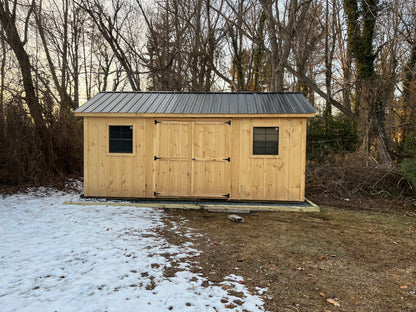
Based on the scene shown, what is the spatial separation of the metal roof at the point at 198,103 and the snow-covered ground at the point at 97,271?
113 inches

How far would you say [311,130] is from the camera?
39.7ft

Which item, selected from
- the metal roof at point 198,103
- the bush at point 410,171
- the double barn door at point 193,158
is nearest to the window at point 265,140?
the metal roof at point 198,103

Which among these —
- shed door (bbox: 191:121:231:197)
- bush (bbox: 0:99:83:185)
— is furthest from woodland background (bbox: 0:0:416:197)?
shed door (bbox: 191:121:231:197)

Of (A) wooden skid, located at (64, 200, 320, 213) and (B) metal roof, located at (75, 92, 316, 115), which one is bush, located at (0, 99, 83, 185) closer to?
(B) metal roof, located at (75, 92, 316, 115)

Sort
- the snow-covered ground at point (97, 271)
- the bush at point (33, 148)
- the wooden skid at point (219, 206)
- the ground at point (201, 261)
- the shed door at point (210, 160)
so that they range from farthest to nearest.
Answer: the bush at point (33, 148)
the shed door at point (210, 160)
the wooden skid at point (219, 206)
the ground at point (201, 261)
the snow-covered ground at point (97, 271)

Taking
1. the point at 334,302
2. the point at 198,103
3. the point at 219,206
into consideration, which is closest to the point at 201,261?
the point at 334,302

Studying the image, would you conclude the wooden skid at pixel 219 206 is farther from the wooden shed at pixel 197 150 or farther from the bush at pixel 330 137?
the bush at pixel 330 137

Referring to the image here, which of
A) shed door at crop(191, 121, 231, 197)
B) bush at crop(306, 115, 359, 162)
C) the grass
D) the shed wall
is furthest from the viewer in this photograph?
bush at crop(306, 115, 359, 162)

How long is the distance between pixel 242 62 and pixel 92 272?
1638cm

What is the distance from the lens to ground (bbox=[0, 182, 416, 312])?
2662mm

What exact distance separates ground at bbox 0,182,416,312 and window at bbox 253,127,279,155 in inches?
Result: 61.4

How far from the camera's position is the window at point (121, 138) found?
273 inches

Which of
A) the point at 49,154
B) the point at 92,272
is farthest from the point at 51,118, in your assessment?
the point at 92,272

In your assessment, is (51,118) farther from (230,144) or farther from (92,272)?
(92,272)
